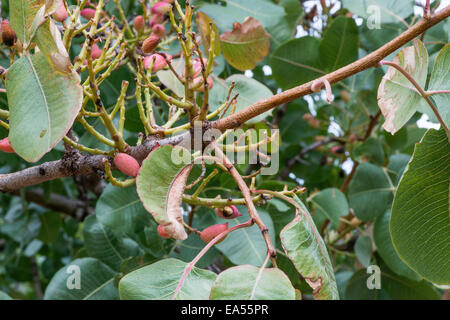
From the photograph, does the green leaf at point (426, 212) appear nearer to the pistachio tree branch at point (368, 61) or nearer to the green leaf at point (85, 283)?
the pistachio tree branch at point (368, 61)

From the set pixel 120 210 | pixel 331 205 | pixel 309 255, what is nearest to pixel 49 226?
pixel 120 210

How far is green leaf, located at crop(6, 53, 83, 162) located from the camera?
0.58 m

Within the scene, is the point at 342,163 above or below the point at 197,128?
below

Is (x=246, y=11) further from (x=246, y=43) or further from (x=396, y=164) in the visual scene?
(x=396, y=164)

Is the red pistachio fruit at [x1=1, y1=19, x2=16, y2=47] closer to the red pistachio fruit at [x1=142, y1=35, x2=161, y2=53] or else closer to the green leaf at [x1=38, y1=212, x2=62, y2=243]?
the red pistachio fruit at [x1=142, y1=35, x2=161, y2=53]

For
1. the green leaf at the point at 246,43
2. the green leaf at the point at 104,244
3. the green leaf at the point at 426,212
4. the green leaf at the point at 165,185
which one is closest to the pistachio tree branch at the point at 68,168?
the green leaf at the point at 165,185

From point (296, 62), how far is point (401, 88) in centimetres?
65

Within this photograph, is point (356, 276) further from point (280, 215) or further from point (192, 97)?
point (192, 97)

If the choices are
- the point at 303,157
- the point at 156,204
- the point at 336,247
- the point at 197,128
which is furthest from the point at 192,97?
the point at 303,157

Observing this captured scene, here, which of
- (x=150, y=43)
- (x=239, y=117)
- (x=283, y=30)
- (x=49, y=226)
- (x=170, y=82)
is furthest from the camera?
(x=49, y=226)

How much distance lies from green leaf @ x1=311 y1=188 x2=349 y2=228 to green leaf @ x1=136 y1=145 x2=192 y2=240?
0.74 meters

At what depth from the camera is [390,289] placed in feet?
4.50
